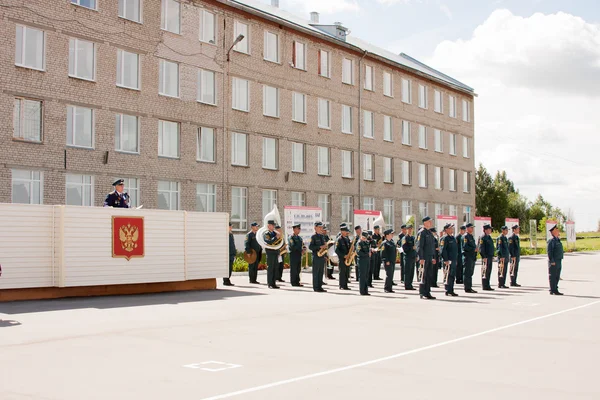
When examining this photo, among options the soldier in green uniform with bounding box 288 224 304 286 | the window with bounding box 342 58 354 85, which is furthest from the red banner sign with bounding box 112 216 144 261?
the window with bounding box 342 58 354 85

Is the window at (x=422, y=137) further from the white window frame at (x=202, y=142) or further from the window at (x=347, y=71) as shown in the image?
the white window frame at (x=202, y=142)

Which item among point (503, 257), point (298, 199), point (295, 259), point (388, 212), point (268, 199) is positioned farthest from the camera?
point (388, 212)

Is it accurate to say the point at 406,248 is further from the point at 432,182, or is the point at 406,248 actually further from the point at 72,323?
the point at 432,182

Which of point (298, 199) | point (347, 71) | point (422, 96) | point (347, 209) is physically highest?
point (347, 71)

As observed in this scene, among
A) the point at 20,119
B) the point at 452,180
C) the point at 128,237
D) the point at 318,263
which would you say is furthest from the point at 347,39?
the point at 128,237

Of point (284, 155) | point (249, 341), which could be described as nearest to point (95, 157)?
point (284, 155)

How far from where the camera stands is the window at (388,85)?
49156 mm

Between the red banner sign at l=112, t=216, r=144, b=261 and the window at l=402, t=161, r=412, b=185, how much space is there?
35052 mm

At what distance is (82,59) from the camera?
1194 inches

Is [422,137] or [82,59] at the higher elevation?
[82,59]

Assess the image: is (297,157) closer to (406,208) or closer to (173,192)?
(173,192)

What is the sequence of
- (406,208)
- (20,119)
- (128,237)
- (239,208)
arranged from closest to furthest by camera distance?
(128,237) < (20,119) < (239,208) < (406,208)

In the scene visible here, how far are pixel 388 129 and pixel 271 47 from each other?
41.9ft

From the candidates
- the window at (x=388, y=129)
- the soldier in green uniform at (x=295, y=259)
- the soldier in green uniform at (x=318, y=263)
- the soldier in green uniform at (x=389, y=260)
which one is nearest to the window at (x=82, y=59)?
the soldier in green uniform at (x=295, y=259)
